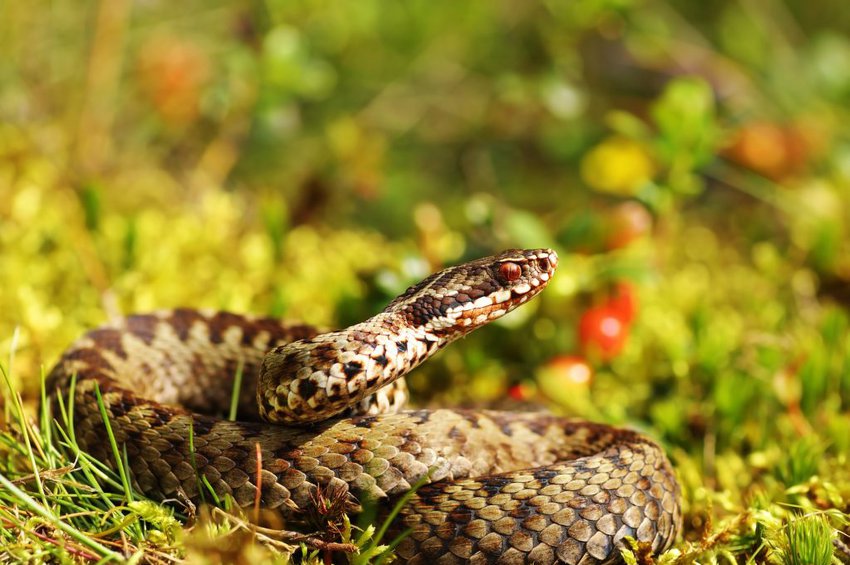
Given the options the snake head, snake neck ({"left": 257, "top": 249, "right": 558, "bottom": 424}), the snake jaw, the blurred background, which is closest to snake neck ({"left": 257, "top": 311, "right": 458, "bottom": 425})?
snake neck ({"left": 257, "top": 249, "right": 558, "bottom": 424})

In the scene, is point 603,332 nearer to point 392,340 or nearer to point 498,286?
point 498,286

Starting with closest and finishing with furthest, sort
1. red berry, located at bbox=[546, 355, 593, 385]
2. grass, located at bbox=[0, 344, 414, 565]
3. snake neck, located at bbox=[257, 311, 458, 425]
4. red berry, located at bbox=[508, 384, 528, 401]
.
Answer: grass, located at bbox=[0, 344, 414, 565] → snake neck, located at bbox=[257, 311, 458, 425] → red berry, located at bbox=[508, 384, 528, 401] → red berry, located at bbox=[546, 355, 593, 385]

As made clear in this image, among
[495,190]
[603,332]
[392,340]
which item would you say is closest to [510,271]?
[392,340]

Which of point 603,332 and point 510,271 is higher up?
point 510,271

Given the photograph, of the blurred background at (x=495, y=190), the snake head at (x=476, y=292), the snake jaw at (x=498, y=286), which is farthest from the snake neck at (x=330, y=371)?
the blurred background at (x=495, y=190)

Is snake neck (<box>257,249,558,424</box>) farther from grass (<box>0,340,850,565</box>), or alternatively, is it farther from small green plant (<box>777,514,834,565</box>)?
small green plant (<box>777,514,834,565</box>)

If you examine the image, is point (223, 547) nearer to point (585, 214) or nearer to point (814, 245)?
point (585, 214)

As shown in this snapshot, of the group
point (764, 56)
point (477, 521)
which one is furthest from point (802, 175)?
point (477, 521)
